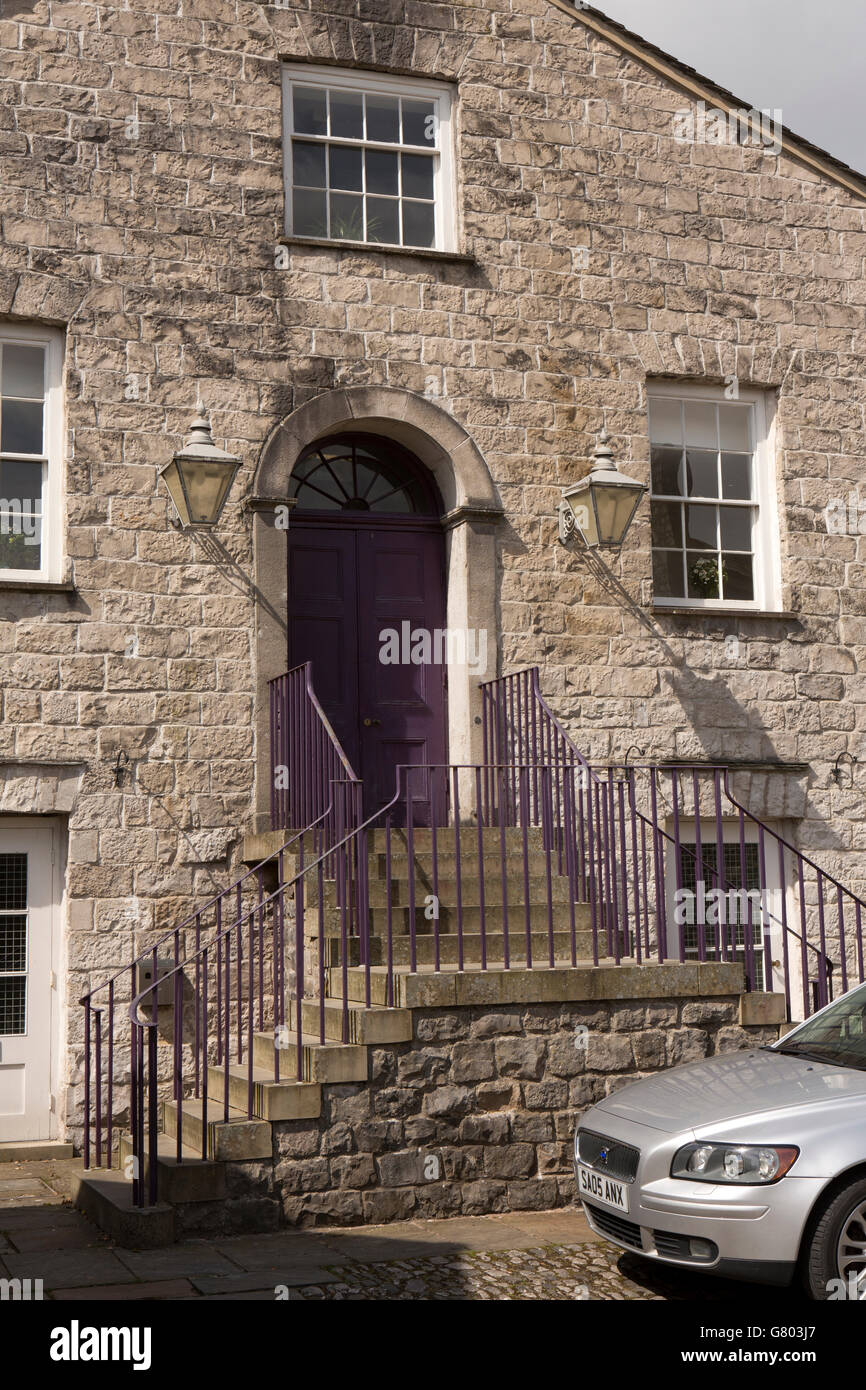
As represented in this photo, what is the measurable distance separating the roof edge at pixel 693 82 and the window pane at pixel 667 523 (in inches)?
124

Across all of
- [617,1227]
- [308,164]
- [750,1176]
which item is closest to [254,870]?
[617,1227]

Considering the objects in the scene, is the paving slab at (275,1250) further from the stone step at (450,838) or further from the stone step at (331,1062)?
the stone step at (450,838)

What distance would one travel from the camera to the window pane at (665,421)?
11367 millimetres

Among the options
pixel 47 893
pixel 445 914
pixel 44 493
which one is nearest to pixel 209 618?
pixel 44 493

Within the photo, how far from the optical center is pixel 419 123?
11.0 meters

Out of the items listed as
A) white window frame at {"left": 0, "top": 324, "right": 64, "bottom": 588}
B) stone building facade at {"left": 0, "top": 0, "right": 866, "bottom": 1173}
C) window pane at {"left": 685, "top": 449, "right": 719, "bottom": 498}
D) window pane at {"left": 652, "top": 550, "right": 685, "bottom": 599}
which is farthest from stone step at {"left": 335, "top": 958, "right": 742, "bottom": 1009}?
window pane at {"left": 685, "top": 449, "right": 719, "bottom": 498}

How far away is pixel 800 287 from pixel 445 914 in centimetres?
632

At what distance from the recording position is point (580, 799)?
8414mm

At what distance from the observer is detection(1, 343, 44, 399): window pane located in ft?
32.2

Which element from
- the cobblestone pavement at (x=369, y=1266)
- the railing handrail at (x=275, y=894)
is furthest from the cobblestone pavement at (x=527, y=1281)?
the railing handrail at (x=275, y=894)

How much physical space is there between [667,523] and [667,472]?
1.32ft

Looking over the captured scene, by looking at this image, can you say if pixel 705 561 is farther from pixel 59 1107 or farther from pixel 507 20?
pixel 59 1107

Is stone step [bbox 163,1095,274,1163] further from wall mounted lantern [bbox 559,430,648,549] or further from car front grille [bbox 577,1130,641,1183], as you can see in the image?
wall mounted lantern [bbox 559,430,648,549]

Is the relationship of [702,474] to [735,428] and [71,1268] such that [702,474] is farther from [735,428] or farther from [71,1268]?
[71,1268]
